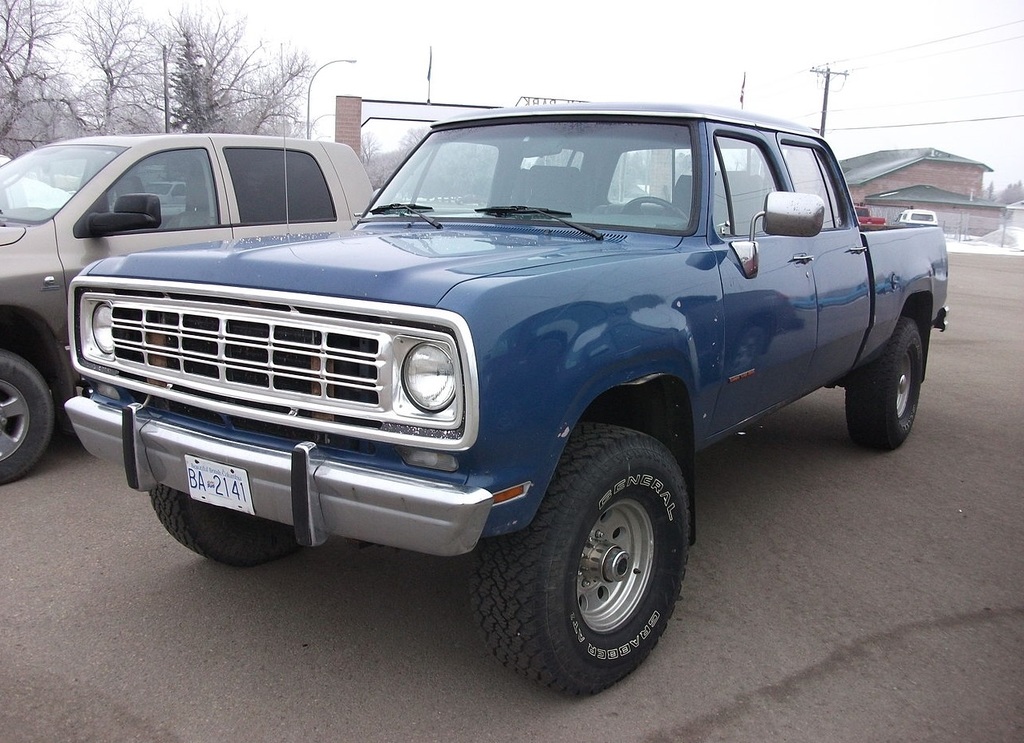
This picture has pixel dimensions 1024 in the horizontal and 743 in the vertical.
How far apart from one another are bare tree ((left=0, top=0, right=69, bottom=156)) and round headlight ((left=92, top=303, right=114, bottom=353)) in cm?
3019

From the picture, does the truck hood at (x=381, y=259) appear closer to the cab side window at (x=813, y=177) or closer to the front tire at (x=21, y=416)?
the cab side window at (x=813, y=177)

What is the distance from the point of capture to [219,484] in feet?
9.07

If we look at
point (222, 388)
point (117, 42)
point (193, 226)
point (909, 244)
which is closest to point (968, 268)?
point (909, 244)

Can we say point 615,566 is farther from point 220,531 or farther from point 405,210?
point 405,210

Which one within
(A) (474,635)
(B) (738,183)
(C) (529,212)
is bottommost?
(A) (474,635)

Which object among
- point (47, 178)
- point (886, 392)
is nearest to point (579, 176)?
point (886, 392)

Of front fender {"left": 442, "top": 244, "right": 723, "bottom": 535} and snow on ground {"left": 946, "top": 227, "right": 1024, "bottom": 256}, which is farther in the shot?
snow on ground {"left": 946, "top": 227, "right": 1024, "bottom": 256}

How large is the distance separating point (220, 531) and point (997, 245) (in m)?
53.5

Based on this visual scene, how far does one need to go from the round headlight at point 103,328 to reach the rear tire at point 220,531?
0.64 meters

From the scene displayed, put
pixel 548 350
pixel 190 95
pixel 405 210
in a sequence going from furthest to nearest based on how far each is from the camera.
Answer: pixel 190 95 < pixel 405 210 < pixel 548 350

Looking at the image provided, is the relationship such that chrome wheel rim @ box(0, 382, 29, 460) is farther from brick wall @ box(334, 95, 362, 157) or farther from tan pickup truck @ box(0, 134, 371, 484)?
brick wall @ box(334, 95, 362, 157)

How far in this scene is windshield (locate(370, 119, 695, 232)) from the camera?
3707 millimetres

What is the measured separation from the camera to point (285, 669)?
123 inches

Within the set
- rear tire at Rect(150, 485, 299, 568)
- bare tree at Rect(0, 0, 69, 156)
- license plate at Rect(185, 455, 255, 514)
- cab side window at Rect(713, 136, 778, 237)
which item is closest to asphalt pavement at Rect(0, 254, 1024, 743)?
rear tire at Rect(150, 485, 299, 568)
